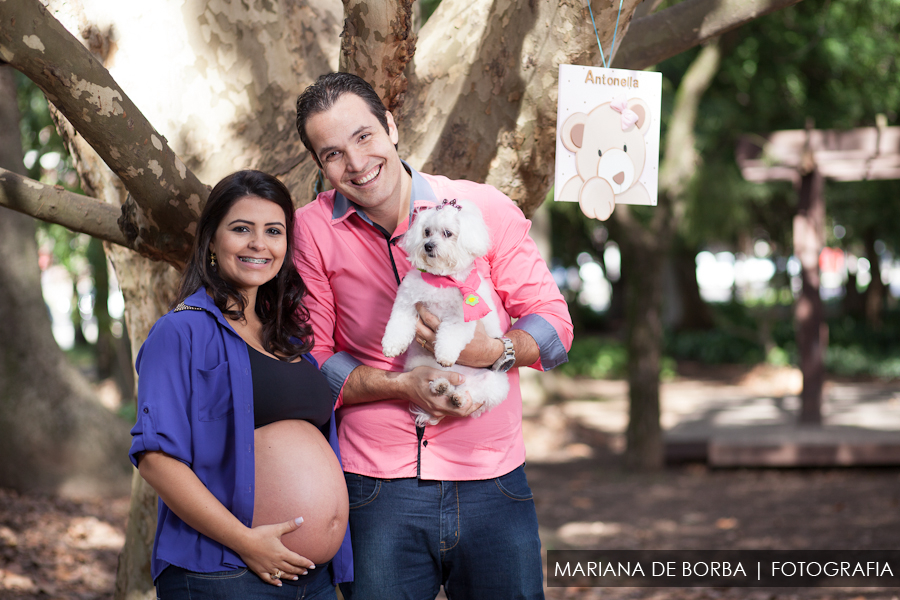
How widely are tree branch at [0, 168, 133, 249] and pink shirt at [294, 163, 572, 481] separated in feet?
3.38

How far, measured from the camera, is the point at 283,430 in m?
2.11

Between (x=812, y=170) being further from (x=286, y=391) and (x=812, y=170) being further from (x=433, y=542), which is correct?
(x=286, y=391)

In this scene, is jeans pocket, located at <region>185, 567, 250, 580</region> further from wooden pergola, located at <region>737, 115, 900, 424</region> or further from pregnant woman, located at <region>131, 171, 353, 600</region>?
wooden pergola, located at <region>737, 115, 900, 424</region>

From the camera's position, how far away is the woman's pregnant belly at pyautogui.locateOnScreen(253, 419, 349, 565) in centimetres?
207

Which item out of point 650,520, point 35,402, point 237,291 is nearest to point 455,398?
point 237,291

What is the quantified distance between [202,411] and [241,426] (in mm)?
113

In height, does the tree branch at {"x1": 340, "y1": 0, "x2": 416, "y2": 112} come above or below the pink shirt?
above

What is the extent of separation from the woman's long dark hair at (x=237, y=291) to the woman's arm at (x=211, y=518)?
0.43 m

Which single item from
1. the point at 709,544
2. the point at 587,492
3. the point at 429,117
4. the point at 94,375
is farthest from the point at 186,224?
the point at 94,375

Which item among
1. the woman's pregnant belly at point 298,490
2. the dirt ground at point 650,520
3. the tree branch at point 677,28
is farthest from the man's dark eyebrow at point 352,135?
the dirt ground at point 650,520

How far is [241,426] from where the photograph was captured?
198 cm

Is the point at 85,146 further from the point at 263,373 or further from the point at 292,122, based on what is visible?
the point at 263,373

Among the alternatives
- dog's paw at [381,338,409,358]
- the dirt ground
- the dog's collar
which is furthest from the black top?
the dirt ground

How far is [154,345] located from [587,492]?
25.4ft
